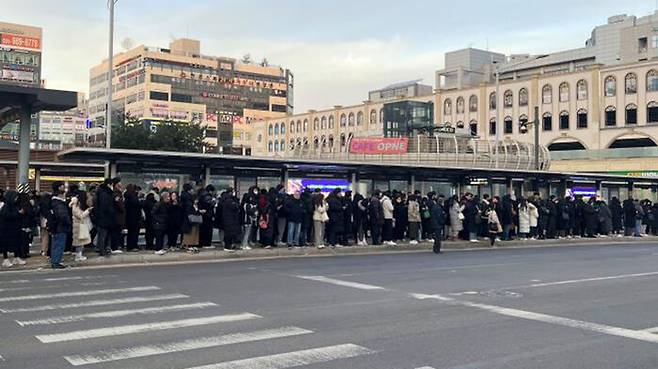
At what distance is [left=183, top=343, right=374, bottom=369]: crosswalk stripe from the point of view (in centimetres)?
→ 586

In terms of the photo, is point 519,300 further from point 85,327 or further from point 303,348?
point 85,327

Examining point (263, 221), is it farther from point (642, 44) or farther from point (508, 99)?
point (642, 44)

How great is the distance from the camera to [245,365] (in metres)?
5.88

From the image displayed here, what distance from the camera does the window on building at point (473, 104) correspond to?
86525mm

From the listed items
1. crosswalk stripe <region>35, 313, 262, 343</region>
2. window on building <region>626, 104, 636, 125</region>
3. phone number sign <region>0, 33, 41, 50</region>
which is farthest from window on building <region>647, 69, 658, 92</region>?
phone number sign <region>0, 33, 41, 50</region>

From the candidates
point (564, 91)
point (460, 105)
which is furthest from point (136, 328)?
point (460, 105)

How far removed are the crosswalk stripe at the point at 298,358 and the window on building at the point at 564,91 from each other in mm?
75415

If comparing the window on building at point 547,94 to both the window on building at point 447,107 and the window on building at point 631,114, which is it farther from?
the window on building at point 447,107

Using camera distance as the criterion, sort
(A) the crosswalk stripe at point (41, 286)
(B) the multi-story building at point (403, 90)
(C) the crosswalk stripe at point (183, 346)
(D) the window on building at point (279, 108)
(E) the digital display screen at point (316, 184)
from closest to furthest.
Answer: (C) the crosswalk stripe at point (183, 346) < (A) the crosswalk stripe at point (41, 286) < (E) the digital display screen at point (316, 184) < (B) the multi-story building at point (403, 90) < (D) the window on building at point (279, 108)

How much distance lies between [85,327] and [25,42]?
9232cm

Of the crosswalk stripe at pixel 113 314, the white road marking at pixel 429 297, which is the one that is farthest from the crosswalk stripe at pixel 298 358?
the white road marking at pixel 429 297

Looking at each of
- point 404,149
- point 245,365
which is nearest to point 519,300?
point 245,365

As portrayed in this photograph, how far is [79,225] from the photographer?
14016mm

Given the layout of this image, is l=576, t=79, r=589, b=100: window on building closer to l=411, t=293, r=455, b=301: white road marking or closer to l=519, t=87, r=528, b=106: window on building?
l=519, t=87, r=528, b=106: window on building
